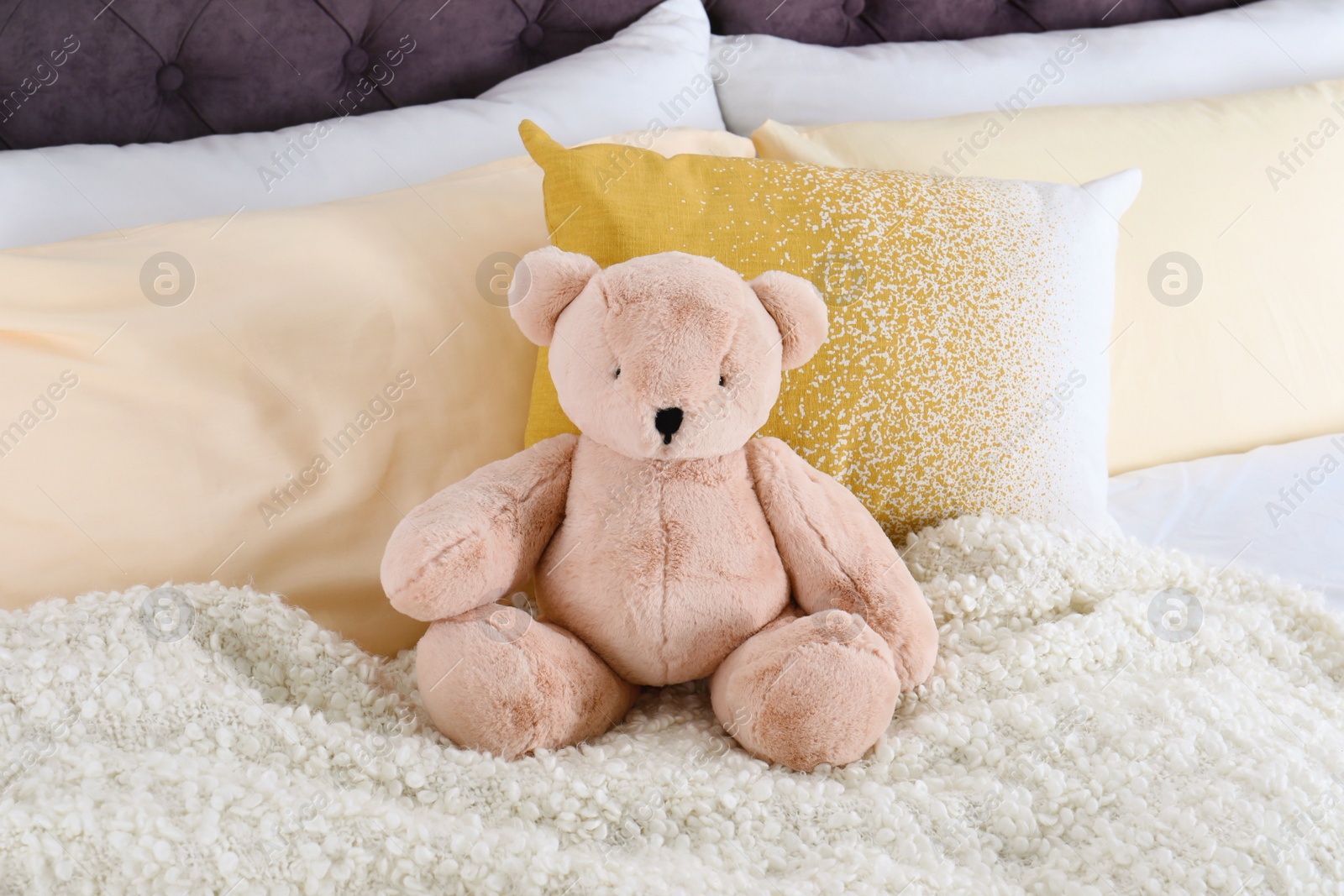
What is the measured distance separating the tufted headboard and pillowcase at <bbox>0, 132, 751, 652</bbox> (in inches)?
13.5

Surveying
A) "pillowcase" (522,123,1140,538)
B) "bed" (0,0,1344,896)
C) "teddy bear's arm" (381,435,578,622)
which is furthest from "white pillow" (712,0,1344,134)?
"teddy bear's arm" (381,435,578,622)

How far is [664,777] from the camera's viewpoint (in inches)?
24.1

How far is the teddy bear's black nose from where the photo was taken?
640mm

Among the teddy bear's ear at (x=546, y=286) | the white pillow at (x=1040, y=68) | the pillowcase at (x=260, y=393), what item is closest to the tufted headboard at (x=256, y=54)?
the white pillow at (x=1040, y=68)

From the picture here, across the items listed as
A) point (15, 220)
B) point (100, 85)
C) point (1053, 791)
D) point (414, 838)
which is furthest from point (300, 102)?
point (1053, 791)

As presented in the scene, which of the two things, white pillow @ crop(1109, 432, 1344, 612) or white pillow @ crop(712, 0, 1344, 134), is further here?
white pillow @ crop(712, 0, 1344, 134)

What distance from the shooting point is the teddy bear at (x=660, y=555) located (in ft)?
2.11

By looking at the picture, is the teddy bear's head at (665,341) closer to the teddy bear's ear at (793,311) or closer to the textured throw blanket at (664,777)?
Answer: the teddy bear's ear at (793,311)

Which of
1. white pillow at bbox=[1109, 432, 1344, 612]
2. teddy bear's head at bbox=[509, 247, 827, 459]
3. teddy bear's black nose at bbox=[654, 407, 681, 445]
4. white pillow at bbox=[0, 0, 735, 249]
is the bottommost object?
white pillow at bbox=[1109, 432, 1344, 612]

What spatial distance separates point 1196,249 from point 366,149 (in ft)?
3.35

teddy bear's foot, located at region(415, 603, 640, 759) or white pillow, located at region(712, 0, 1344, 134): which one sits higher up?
white pillow, located at region(712, 0, 1344, 134)

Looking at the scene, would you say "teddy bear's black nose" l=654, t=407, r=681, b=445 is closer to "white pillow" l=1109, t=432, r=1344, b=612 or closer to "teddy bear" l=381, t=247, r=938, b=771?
"teddy bear" l=381, t=247, r=938, b=771

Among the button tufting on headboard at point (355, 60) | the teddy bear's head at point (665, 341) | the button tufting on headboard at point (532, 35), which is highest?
the button tufting on headboard at point (532, 35)

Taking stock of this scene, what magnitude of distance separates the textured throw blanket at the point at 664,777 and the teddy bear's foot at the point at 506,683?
0.02 m
